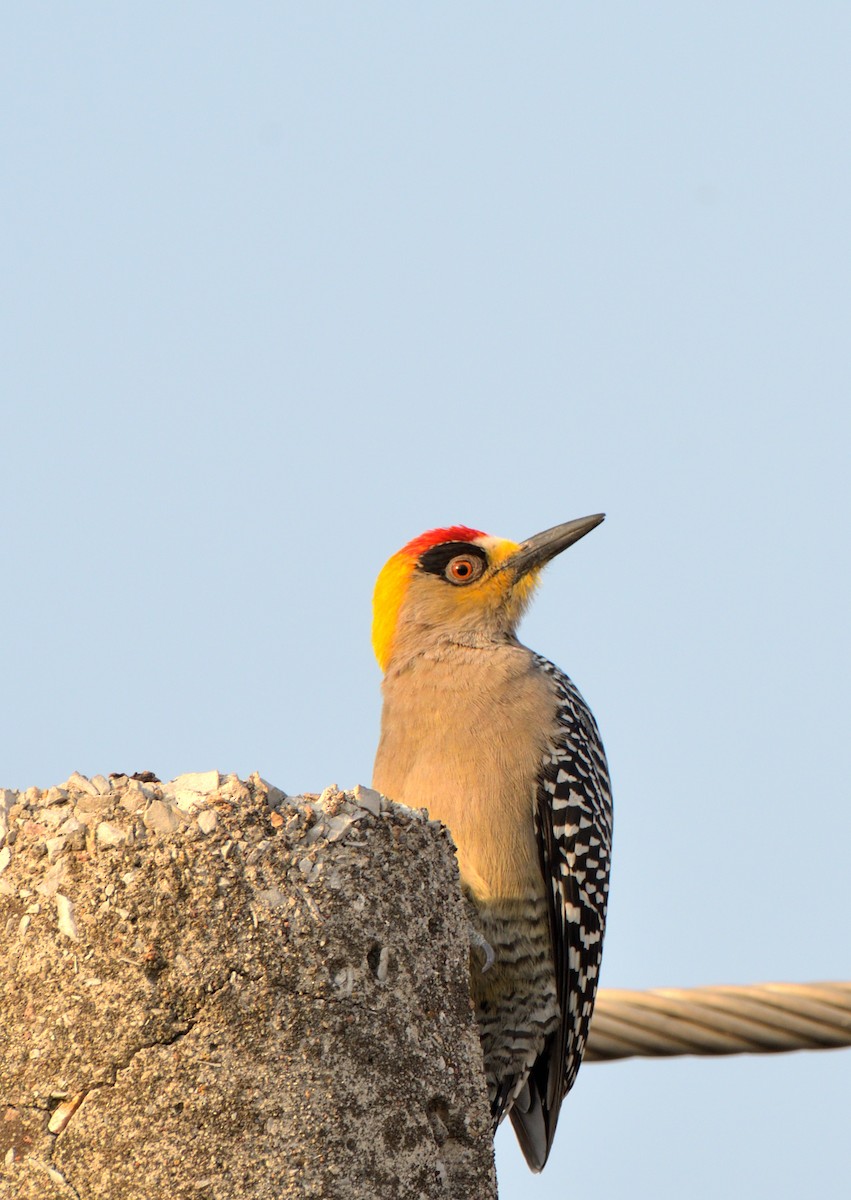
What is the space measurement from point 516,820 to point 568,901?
1.43 feet

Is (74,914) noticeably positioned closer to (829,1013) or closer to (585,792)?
(585,792)

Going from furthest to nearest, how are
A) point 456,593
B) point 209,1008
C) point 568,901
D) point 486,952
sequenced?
point 456,593
point 568,901
point 486,952
point 209,1008

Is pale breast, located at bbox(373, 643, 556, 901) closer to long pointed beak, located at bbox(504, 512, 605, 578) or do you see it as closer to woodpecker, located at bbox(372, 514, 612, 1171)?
woodpecker, located at bbox(372, 514, 612, 1171)

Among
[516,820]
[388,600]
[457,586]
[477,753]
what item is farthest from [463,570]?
[516,820]

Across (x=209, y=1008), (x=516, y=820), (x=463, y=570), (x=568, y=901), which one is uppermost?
(x=463, y=570)

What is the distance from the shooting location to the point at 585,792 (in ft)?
21.6

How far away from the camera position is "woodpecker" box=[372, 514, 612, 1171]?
6090mm

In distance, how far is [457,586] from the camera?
297 inches

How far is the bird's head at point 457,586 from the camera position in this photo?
24.3ft

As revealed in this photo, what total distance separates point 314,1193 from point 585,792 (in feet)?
11.6

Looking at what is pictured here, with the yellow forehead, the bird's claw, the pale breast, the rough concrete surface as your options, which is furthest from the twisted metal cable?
the rough concrete surface

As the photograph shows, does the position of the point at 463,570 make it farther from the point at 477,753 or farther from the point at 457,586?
the point at 477,753

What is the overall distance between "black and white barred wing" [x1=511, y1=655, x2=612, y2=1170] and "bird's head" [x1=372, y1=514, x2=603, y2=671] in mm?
823

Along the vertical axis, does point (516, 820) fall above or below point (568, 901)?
above
